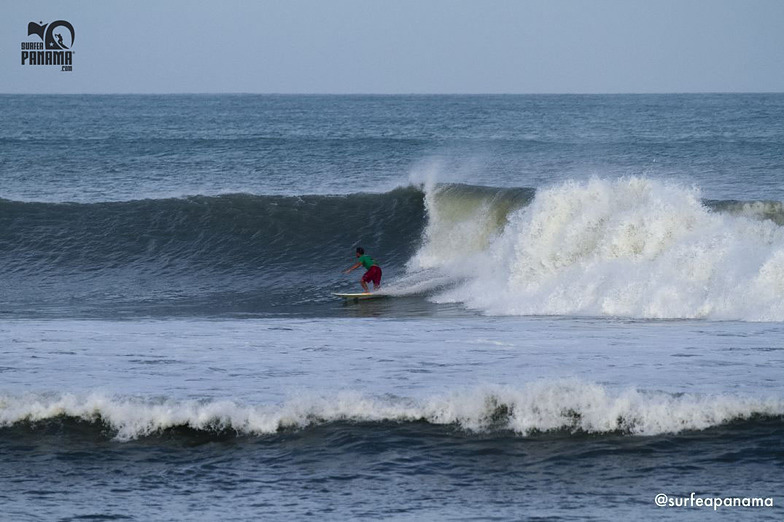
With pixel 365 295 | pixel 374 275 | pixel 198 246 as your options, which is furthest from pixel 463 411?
pixel 198 246

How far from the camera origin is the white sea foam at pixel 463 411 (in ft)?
31.4

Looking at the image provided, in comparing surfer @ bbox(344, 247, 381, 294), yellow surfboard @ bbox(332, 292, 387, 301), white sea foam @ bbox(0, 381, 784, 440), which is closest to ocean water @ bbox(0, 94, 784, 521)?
white sea foam @ bbox(0, 381, 784, 440)

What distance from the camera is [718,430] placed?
9.41 m

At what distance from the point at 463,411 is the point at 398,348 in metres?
3.13

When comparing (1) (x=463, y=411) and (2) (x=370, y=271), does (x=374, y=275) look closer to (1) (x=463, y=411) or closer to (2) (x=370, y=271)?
(2) (x=370, y=271)

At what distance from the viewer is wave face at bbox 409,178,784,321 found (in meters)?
15.5

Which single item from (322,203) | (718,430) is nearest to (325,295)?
(322,203)

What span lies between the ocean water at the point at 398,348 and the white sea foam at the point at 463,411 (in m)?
0.02

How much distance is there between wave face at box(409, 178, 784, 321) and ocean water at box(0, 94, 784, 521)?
5 centimetres

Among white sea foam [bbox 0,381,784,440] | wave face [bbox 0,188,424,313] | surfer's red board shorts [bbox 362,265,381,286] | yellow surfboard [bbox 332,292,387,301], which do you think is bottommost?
white sea foam [bbox 0,381,784,440]

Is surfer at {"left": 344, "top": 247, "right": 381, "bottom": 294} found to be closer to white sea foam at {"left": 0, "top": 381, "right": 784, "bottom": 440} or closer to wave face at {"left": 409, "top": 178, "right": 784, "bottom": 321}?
wave face at {"left": 409, "top": 178, "right": 784, "bottom": 321}

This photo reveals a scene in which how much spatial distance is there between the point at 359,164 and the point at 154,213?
12.1 m

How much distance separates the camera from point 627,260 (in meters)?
17.4

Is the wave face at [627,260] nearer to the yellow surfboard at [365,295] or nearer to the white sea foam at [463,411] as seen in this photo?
the yellow surfboard at [365,295]
